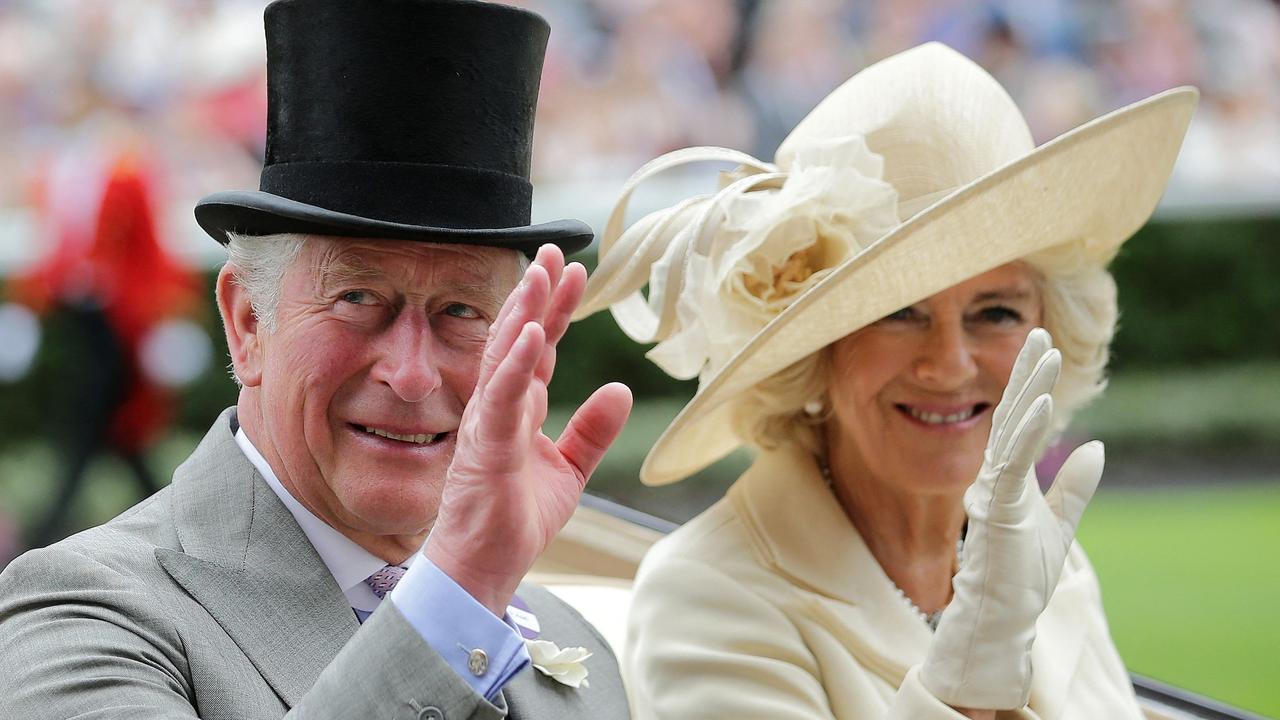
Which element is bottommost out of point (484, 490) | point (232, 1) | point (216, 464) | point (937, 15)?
point (216, 464)

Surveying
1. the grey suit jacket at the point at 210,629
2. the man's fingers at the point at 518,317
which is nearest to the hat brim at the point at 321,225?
the grey suit jacket at the point at 210,629

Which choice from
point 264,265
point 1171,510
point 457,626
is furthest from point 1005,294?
point 1171,510

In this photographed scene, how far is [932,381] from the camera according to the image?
2676 millimetres

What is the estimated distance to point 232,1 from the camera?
32.5 ft

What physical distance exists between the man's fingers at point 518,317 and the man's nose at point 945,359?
1095 millimetres

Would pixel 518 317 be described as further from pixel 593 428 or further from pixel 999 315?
pixel 999 315

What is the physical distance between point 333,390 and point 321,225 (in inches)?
8.1

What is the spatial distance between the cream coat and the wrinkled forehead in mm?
718

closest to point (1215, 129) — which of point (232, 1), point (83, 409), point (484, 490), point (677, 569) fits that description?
point (232, 1)

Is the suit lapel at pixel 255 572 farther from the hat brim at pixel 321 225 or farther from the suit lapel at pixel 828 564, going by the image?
the suit lapel at pixel 828 564

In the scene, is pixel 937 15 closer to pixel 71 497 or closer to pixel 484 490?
pixel 71 497

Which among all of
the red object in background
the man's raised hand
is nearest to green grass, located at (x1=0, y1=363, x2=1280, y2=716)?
the red object in background

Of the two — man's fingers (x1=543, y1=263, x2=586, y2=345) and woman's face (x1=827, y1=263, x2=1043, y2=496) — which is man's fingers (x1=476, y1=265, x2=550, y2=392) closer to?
man's fingers (x1=543, y1=263, x2=586, y2=345)

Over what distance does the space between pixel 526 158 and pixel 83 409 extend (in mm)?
5518
